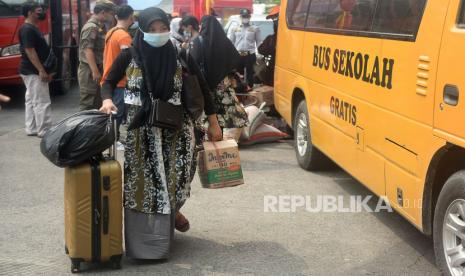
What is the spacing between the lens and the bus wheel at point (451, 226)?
12.7 feet

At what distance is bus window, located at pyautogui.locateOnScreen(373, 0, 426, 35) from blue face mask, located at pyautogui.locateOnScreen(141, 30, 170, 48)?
62.6 inches

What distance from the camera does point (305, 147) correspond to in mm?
7441

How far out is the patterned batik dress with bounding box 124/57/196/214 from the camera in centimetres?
444

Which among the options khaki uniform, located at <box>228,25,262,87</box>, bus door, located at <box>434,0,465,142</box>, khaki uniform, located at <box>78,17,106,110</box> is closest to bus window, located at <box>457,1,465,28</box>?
bus door, located at <box>434,0,465,142</box>

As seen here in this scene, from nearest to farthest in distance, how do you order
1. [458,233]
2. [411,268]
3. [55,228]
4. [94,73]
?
[458,233], [411,268], [55,228], [94,73]

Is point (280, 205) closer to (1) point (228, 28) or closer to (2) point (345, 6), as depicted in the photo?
(2) point (345, 6)

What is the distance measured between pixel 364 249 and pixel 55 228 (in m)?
2.41

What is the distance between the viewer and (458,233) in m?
3.91

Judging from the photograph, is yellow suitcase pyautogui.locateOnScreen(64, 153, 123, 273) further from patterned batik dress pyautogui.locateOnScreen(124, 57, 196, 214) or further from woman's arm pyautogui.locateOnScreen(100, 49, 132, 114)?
woman's arm pyautogui.locateOnScreen(100, 49, 132, 114)

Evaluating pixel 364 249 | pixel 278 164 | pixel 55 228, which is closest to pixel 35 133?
pixel 278 164

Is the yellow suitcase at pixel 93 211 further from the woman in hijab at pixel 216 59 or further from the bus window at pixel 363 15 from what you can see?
the woman in hijab at pixel 216 59

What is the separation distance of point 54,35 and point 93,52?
14.3 ft

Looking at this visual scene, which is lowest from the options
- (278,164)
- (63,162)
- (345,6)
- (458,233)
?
(278,164)

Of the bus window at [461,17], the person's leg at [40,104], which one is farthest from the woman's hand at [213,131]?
the person's leg at [40,104]
